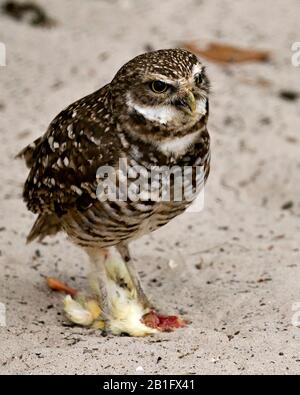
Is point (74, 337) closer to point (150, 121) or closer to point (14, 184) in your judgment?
point (150, 121)

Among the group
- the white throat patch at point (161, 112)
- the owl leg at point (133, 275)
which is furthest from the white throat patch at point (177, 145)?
the owl leg at point (133, 275)

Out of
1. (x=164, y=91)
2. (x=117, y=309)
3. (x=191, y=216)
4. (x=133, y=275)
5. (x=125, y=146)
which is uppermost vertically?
(x=191, y=216)

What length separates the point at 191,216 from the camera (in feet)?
18.6

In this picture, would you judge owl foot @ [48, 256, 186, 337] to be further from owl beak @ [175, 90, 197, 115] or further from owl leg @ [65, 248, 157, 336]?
owl beak @ [175, 90, 197, 115]

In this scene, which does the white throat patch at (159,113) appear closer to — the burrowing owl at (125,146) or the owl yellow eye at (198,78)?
the burrowing owl at (125,146)

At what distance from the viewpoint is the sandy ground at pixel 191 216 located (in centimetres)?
408

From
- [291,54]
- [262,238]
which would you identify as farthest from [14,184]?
[291,54]

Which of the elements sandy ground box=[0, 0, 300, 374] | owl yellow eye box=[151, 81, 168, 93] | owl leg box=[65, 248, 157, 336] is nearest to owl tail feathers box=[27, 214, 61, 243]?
owl leg box=[65, 248, 157, 336]

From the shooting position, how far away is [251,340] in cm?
415

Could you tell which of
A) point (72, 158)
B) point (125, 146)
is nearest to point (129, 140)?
point (125, 146)

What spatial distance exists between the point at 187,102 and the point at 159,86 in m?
0.14

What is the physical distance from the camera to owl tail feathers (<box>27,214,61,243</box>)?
4566mm

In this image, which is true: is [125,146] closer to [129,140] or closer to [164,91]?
[129,140]
